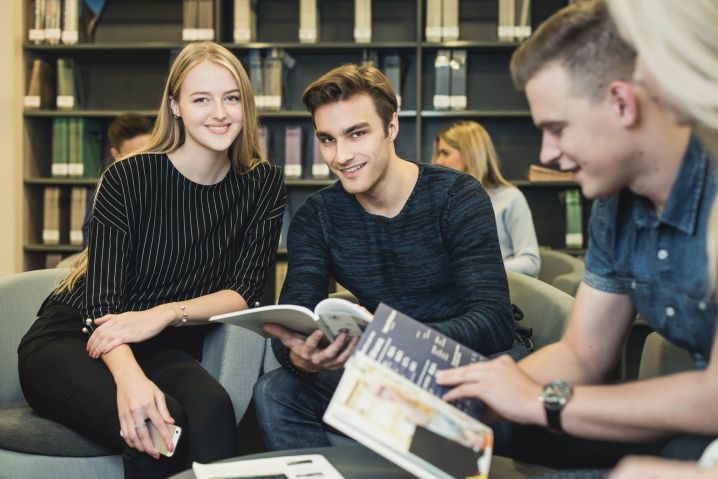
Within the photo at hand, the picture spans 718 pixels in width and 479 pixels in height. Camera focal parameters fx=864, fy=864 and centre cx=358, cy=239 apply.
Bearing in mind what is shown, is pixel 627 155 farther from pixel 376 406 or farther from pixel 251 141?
pixel 251 141

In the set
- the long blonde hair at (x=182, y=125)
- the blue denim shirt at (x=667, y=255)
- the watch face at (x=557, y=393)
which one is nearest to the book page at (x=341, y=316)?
the watch face at (x=557, y=393)

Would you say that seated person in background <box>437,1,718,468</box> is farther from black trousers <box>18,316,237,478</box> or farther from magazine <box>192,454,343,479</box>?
black trousers <box>18,316,237,478</box>

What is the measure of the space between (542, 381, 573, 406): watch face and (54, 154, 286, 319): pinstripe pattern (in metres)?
1.08

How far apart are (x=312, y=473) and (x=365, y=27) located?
369cm

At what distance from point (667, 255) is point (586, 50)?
1.07 ft

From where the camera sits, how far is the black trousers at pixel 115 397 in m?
1.84

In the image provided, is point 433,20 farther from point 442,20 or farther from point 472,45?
point 472,45

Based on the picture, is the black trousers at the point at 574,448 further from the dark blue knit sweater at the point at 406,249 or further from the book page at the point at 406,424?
the dark blue knit sweater at the point at 406,249

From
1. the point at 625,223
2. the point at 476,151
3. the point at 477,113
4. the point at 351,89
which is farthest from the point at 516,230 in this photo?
the point at 625,223

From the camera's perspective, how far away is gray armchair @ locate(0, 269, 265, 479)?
1969 mm

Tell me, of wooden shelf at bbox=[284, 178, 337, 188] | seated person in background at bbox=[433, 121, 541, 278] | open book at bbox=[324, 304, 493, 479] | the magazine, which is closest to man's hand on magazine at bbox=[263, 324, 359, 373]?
the magazine

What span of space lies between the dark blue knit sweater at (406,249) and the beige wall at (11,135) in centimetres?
318

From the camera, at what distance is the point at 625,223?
A: 137 cm

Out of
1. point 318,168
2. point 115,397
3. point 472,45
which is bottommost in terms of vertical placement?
point 115,397
